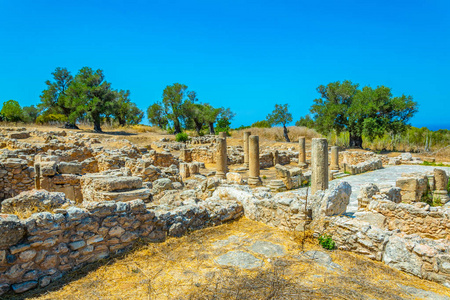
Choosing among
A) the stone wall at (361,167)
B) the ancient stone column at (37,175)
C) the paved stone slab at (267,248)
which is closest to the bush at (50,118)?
the ancient stone column at (37,175)

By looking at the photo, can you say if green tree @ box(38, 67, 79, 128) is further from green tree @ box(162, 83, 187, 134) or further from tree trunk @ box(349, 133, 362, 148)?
tree trunk @ box(349, 133, 362, 148)

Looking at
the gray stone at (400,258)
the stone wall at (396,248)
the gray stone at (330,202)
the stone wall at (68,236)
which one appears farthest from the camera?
the gray stone at (330,202)

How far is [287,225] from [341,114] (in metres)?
28.8

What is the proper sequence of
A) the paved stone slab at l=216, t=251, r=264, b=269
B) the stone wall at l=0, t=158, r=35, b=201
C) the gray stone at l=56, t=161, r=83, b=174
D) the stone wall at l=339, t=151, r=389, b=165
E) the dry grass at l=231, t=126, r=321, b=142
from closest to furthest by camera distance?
the paved stone slab at l=216, t=251, r=264, b=269 < the stone wall at l=0, t=158, r=35, b=201 < the gray stone at l=56, t=161, r=83, b=174 < the stone wall at l=339, t=151, r=389, b=165 < the dry grass at l=231, t=126, r=321, b=142

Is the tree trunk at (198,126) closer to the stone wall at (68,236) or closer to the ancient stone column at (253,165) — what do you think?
the ancient stone column at (253,165)

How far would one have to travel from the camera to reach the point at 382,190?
853 centimetres

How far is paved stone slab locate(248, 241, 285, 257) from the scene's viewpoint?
15.8 feet

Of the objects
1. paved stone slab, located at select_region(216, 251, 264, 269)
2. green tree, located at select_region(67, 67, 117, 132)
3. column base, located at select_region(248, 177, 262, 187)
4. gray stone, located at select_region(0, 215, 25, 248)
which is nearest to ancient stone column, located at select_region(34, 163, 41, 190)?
gray stone, located at select_region(0, 215, 25, 248)

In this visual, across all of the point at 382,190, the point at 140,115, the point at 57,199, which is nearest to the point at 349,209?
the point at 382,190

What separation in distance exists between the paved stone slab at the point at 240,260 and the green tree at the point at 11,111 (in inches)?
1818

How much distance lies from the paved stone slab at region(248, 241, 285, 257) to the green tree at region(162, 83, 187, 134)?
41427 millimetres

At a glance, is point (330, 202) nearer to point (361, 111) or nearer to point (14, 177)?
point (14, 177)

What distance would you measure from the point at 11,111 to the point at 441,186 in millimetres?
48175

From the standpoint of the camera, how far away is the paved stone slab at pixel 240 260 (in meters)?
4.36
